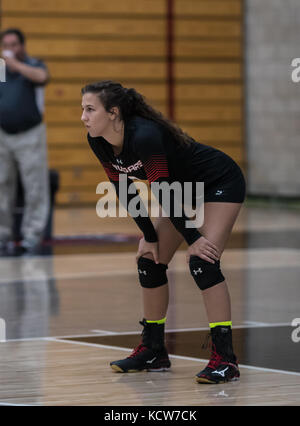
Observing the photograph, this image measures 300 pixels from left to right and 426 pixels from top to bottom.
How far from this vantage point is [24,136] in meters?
9.18

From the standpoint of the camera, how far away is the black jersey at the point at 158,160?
4.21 metres

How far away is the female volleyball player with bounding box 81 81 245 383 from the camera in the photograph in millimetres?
4254

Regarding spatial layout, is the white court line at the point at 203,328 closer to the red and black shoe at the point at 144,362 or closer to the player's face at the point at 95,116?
the red and black shoe at the point at 144,362

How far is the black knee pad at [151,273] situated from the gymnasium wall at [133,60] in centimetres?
1046

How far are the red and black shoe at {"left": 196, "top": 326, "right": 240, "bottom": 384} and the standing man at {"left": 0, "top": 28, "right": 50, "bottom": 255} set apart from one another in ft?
16.7

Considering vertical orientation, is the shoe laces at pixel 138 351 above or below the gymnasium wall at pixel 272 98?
below

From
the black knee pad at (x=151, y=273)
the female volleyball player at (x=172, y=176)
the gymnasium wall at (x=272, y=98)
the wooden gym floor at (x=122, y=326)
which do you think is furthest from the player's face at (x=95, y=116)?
the gymnasium wall at (x=272, y=98)

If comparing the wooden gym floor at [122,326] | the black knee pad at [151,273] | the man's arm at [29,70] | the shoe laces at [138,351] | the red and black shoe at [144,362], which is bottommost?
the wooden gym floor at [122,326]

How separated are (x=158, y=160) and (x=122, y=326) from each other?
176 cm

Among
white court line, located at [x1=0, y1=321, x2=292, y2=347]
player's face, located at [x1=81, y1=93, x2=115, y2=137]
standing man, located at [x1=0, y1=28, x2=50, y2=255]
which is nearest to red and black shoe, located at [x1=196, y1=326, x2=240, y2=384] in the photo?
player's face, located at [x1=81, y1=93, x2=115, y2=137]

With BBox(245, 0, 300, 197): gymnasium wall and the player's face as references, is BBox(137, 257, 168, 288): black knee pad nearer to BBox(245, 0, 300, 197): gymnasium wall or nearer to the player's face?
the player's face

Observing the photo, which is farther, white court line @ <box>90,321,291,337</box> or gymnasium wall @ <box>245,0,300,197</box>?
gymnasium wall @ <box>245,0,300,197</box>

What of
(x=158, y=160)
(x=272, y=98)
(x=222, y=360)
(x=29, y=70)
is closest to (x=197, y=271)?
(x=222, y=360)

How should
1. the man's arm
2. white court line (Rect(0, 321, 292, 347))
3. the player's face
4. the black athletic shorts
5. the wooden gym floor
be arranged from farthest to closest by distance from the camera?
the man's arm
white court line (Rect(0, 321, 292, 347))
the black athletic shorts
the player's face
the wooden gym floor
